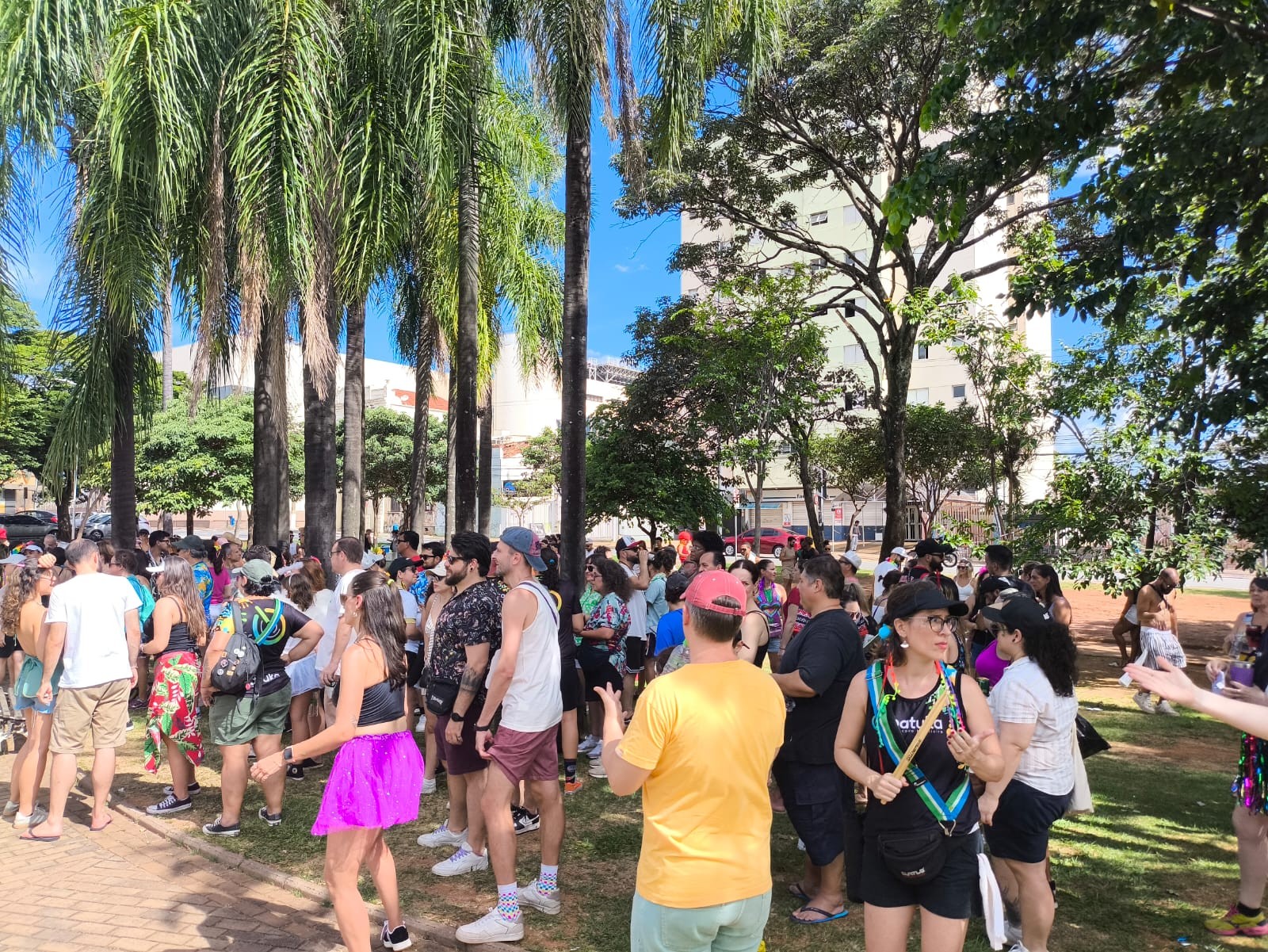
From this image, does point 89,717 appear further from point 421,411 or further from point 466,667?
point 421,411

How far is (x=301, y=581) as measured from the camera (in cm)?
627

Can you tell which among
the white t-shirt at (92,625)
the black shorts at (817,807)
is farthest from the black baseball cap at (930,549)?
the white t-shirt at (92,625)

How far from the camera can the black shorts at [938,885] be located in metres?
3.04

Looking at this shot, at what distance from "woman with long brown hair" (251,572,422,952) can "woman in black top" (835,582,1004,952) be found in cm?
210

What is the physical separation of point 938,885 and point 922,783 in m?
0.36

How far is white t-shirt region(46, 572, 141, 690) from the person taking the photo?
18.8 ft

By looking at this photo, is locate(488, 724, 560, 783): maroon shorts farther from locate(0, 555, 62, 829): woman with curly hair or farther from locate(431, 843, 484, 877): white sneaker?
locate(0, 555, 62, 829): woman with curly hair

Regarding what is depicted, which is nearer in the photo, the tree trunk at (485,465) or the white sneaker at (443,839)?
the white sneaker at (443,839)

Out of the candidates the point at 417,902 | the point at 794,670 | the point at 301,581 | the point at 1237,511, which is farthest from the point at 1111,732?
the point at 301,581

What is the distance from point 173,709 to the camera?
6074mm

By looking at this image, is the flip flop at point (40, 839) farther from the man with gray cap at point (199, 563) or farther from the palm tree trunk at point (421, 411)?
the palm tree trunk at point (421, 411)

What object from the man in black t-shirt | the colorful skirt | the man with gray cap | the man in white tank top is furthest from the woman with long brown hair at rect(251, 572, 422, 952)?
the man with gray cap

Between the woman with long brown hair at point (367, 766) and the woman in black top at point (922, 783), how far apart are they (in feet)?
6.87

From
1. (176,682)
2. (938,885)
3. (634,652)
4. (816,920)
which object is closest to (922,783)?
(938,885)
